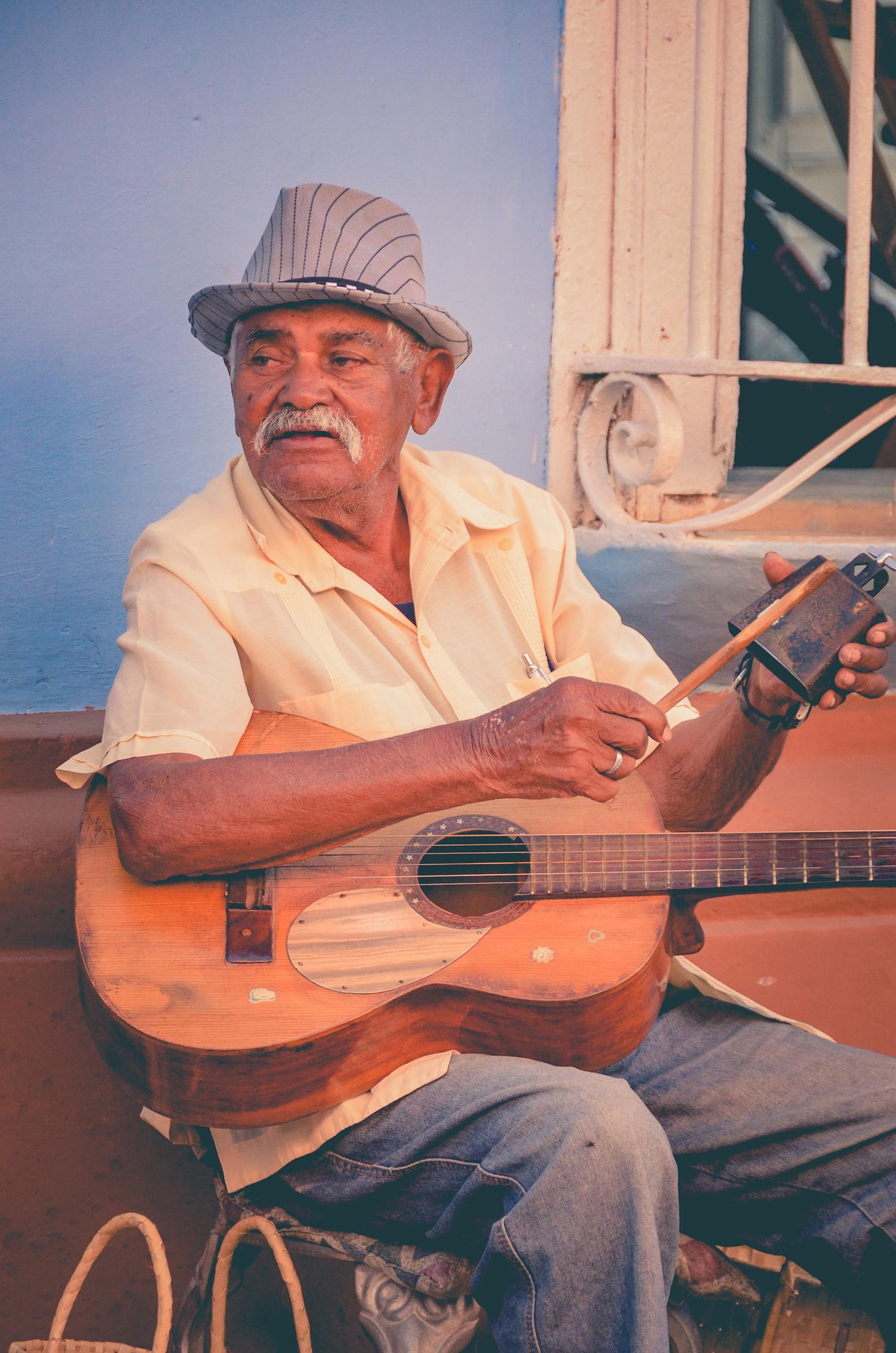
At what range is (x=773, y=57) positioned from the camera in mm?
5969

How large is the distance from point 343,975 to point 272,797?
0.97ft

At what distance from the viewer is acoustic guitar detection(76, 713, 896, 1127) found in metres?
1.80

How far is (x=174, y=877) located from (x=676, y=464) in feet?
5.58

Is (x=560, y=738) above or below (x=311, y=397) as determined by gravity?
below

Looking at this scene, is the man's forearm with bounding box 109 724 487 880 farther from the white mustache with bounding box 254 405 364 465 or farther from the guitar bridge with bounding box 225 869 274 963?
the white mustache with bounding box 254 405 364 465

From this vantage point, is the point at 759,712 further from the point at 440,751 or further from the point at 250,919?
the point at 250,919

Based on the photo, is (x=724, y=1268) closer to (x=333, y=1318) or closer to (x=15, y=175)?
(x=333, y=1318)

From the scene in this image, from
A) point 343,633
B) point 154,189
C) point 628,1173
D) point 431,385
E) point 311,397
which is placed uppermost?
point 154,189

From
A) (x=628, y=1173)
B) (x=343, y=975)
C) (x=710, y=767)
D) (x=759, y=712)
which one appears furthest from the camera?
(x=710, y=767)

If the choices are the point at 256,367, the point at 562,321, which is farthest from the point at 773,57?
the point at 256,367

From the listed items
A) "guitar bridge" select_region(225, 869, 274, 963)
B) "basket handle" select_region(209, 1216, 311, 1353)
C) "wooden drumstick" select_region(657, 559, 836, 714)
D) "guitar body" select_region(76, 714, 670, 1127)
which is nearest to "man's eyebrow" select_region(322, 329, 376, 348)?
"guitar body" select_region(76, 714, 670, 1127)

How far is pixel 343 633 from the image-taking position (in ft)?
7.54

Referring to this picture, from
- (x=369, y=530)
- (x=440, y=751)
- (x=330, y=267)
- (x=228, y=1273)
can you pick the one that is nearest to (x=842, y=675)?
(x=440, y=751)

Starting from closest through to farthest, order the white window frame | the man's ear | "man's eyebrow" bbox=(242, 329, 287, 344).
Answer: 1. "man's eyebrow" bbox=(242, 329, 287, 344)
2. the man's ear
3. the white window frame
